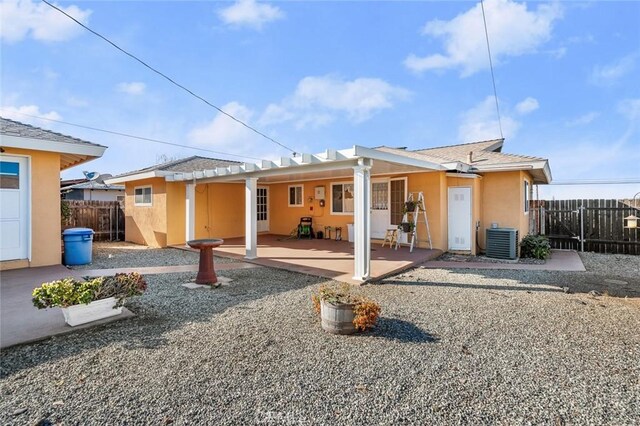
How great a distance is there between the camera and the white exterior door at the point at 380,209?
11.1m

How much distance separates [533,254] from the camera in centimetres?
947

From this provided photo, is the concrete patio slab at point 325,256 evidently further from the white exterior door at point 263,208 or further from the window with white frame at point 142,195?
the window with white frame at point 142,195

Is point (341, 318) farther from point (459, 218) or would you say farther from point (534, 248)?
point (534, 248)

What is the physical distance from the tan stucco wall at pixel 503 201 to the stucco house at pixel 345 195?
3 centimetres

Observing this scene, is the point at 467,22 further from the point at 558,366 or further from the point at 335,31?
the point at 558,366

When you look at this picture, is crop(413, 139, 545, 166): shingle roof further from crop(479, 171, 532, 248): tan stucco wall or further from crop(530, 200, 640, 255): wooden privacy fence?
crop(530, 200, 640, 255): wooden privacy fence

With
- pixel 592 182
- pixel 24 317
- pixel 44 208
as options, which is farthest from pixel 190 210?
pixel 592 182

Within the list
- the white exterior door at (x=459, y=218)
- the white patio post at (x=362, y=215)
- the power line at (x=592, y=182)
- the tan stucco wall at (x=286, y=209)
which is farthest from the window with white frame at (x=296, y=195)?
the power line at (x=592, y=182)

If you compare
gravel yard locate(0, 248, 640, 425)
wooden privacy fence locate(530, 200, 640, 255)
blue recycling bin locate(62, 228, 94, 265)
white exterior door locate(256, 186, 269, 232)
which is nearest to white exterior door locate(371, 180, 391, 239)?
white exterior door locate(256, 186, 269, 232)

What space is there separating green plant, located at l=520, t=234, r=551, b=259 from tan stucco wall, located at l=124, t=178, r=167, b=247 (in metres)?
11.4

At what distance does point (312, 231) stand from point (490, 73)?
7.88 metres

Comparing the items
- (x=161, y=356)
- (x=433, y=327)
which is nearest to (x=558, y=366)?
(x=433, y=327)

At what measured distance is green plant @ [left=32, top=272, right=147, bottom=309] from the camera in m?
3.78

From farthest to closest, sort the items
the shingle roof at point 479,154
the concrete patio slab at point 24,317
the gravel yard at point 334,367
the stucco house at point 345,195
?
the shingle roof at point 479,154 → the stucco house at point 345,195 → the concrete patio slab at point 24,317 → the gravel yard at point 334,367
